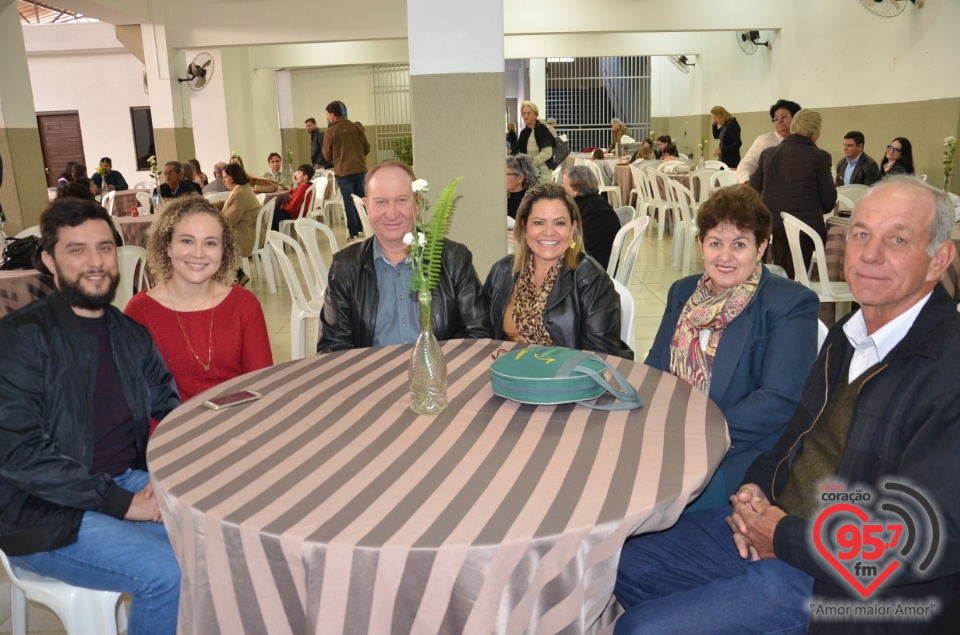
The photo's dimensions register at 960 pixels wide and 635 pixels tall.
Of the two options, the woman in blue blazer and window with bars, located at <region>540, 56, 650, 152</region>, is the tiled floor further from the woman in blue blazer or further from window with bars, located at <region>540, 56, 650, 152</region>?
window with bars, located at <region>540, 56, 650, 152</region>

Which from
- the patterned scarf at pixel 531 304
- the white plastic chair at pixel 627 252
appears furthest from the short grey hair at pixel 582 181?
the patterned scarf at pixel 531 304

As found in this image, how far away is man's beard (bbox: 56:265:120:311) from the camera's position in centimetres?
190

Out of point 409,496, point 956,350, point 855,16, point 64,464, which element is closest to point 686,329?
point 956,350

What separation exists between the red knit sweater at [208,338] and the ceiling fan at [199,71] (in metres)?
11.3

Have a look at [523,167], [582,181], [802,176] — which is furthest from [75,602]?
[802,176]

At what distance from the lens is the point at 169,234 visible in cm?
238

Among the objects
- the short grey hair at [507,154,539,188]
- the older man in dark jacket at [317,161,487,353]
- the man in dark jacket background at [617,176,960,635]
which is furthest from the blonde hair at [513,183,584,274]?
the short grey hair at [507,154,539,188]

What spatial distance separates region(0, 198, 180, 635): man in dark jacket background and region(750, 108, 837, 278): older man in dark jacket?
4.73m

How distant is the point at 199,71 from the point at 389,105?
18.6ft

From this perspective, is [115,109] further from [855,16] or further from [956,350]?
[956,350]

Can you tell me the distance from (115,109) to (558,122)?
10.3 m

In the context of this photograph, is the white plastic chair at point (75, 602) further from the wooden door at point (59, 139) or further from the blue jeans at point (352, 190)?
the wooden door at point (59, 139)

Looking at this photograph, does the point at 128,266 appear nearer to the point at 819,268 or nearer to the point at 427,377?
the point at 427,377

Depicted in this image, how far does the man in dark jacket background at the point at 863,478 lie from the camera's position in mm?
1331
